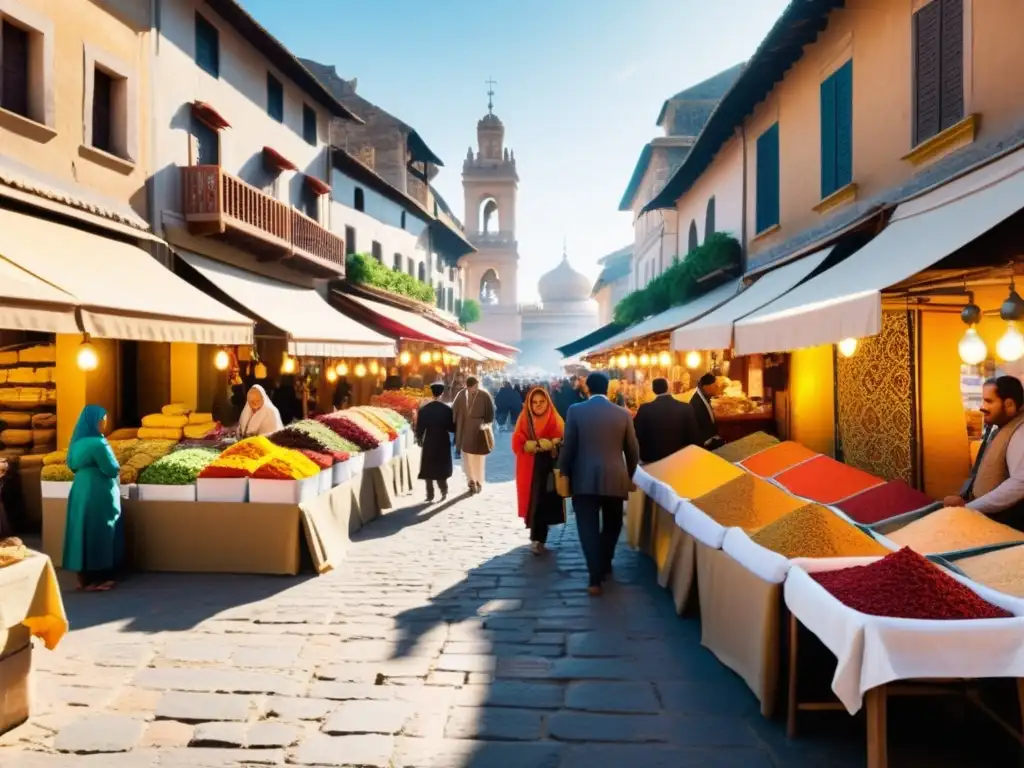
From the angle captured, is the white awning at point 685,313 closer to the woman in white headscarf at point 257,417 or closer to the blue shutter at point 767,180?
the blue shutter at point 767,180

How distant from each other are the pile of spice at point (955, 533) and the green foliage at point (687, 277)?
9918 millimetres

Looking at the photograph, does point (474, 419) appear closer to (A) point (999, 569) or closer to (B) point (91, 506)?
(B) point (91, 506)

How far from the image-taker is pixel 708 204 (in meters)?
16.7

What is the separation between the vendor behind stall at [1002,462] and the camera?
4.65 m

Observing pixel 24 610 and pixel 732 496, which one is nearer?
pixel 24 610

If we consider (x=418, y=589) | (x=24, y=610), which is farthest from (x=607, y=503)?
(x=24, y=610)

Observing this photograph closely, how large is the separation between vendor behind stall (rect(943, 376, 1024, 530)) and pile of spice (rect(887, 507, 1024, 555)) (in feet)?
0.98

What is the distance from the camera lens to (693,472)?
690 cm

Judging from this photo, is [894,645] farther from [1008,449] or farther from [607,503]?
[607,503]

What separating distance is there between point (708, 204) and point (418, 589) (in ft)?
41.3

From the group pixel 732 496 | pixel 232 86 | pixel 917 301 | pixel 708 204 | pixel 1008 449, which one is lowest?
pixel 732 496

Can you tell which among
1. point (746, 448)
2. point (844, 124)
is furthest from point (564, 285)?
point (746, 448)

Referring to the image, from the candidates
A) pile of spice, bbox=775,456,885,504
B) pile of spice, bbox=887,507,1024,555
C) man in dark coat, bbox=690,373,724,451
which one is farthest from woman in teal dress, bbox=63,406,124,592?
man in dark coat, bbox=690,373,724,451

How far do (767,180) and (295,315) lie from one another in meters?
8.49
